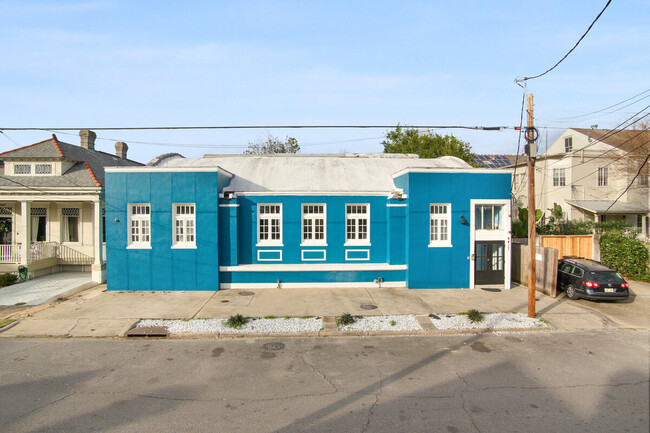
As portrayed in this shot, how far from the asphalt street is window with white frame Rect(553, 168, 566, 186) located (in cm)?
2146

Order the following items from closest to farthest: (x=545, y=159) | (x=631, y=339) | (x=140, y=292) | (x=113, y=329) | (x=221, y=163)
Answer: (x=631, y=339)
(x=113, y=329)
(x=140, y=292)
(x=221, y=163)
(x=545, y=159)

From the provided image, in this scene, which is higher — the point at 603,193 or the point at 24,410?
the point at 603,193

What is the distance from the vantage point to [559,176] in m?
28.1

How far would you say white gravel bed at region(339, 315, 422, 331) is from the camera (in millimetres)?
10266

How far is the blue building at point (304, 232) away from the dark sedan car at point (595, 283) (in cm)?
240

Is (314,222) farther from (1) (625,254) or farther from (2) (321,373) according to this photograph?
(1) (625,254)

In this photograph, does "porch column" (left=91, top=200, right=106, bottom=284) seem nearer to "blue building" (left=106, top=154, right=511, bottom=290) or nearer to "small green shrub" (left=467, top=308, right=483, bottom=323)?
"blue building" (left=106, top=154, right=511, bottom=290)

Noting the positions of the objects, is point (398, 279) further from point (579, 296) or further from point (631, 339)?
point (631, 339)

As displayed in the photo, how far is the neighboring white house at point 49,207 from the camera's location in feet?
55.9

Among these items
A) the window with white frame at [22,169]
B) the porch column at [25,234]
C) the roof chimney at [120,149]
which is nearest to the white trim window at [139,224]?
the porch column at [25,234]

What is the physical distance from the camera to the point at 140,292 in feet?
47.8

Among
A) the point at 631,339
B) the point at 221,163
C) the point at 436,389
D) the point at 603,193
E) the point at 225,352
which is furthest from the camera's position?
the point at 603,193

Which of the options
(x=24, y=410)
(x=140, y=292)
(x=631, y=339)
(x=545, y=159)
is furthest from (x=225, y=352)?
(x=545, y=159)

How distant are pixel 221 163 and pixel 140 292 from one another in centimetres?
775
